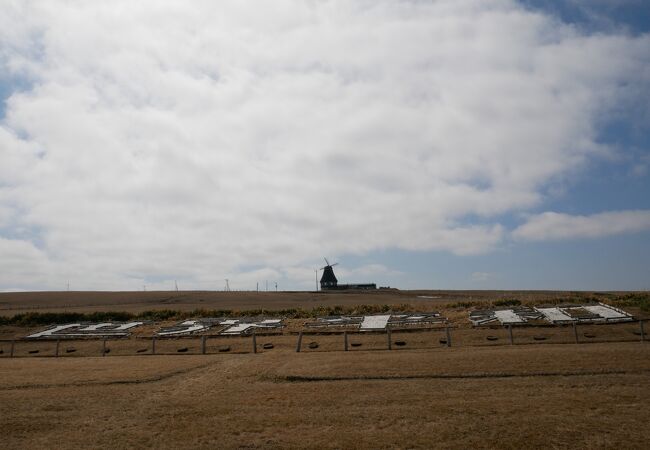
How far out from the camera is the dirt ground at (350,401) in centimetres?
1775

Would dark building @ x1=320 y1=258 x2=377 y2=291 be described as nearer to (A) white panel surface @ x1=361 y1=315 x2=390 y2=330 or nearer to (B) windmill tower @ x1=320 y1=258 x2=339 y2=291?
(B) windmill tower @ x1=320 y1=258 x2=339 y2=291

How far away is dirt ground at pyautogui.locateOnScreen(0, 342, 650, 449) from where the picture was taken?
58.2 ft

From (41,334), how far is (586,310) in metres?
50.3

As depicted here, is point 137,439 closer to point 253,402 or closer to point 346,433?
point 253,402

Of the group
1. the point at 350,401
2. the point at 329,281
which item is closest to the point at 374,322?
the point at 350,401

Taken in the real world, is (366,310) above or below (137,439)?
above

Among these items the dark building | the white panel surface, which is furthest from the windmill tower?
the white panel surface

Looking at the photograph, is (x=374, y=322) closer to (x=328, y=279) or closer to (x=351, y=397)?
(x=351, y=397)

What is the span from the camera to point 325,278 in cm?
16550

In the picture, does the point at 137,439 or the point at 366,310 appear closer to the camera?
the point at 137,439

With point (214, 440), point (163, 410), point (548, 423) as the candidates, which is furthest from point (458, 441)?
point (163, 410)

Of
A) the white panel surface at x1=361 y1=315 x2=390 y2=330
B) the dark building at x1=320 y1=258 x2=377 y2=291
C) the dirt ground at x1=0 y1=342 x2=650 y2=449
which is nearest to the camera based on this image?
the dirt ground at x1=0 y1=342 x2=650 y2=449

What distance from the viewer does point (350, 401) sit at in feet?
73.6

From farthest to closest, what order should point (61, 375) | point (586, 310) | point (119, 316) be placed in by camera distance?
point (119, 316), point (586, 310), point (61, 375)
